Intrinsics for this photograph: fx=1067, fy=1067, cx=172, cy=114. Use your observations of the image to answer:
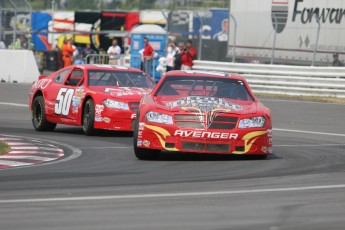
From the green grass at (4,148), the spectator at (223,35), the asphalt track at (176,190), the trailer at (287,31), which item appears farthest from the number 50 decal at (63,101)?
the spectator at (223,35)

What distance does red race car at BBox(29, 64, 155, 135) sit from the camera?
16.7 metres

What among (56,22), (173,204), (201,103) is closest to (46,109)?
(201,103)

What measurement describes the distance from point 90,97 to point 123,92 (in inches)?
21.2

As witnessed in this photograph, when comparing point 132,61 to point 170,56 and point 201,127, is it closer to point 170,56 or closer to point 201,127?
point 170,56

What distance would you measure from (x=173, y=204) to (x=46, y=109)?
944 centimetres

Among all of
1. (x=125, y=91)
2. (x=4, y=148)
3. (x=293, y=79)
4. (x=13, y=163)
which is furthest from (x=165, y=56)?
(x=13, y=163)

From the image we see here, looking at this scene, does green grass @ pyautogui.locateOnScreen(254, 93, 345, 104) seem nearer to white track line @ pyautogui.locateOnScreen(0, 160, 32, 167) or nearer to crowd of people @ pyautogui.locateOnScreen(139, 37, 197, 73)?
crowd of people @ pyautogui.locateOnScreen(139, 37, 197, 73)

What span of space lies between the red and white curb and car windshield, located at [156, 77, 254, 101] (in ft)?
5.40

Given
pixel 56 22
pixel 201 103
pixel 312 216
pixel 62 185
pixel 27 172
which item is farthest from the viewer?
pixel 56 22

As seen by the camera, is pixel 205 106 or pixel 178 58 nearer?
pixel 205 106

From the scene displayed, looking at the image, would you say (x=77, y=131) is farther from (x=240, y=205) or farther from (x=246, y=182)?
(x=240, y=205)

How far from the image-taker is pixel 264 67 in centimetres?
3180

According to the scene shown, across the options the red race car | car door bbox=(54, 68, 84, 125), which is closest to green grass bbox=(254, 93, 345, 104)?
the red race car

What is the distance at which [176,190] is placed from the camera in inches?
384
